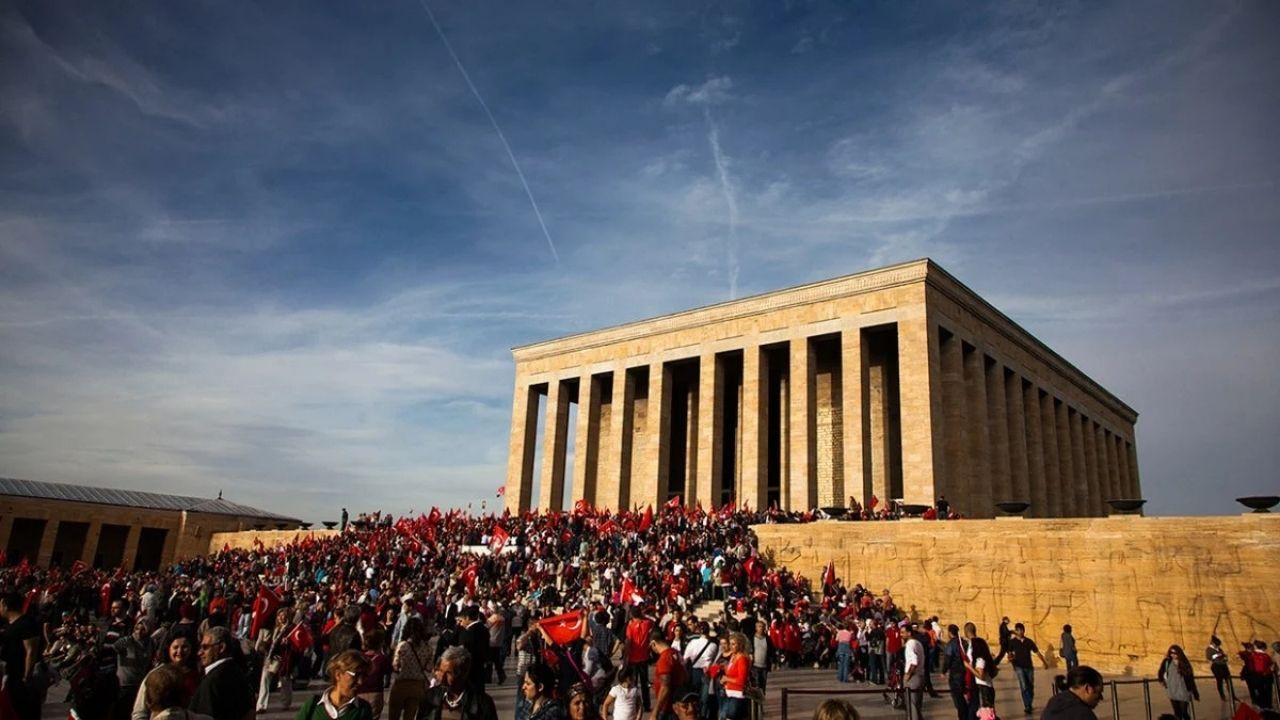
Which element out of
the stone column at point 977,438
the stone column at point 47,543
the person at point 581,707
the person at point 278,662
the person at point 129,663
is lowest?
the person at point 278,662

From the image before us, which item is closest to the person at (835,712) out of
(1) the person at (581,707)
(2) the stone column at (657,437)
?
(1) the person at (581,707)

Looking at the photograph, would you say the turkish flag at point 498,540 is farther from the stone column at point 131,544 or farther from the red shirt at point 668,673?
the stone column at point 131,544

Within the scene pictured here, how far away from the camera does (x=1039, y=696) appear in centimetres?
1527

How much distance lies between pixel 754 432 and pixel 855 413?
4482 millimetres

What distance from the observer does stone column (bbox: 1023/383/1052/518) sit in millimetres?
37125

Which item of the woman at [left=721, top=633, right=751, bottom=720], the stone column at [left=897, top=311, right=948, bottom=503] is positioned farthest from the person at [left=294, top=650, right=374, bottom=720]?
the stone column at [left=897, top=311, right=948, bottom=503]

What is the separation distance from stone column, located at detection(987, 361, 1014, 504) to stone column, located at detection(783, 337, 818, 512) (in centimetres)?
798

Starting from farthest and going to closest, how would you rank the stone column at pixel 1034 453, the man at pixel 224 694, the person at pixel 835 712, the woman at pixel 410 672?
1. the stone column at pixel 1034 453
2. the woman at pixel 410 672
3. the man at pixel 224 694
4. the person at pixel 835 712

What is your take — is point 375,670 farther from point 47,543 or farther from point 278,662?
point 47,543

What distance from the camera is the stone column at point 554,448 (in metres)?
41.2

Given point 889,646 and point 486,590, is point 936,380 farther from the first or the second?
point 486,590

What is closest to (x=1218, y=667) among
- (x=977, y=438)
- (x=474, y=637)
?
(x=474, y=637)

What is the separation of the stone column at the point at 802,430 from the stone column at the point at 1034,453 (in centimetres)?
1127

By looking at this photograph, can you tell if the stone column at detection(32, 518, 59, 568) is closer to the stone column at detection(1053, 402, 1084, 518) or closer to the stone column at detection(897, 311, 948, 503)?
the stone column at detection(897, 311, 948, 503)
